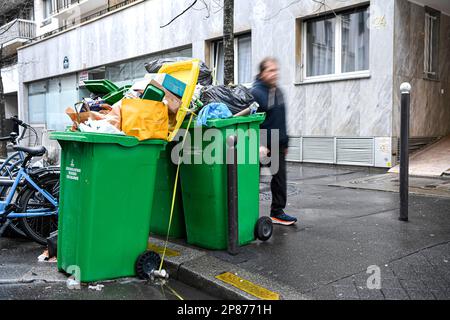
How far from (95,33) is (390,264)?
1925cm

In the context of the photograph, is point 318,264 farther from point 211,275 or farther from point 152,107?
point 152,107

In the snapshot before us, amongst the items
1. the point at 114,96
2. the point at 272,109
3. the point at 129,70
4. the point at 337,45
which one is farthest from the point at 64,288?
the point at 129,70

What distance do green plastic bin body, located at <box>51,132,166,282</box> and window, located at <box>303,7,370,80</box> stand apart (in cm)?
797

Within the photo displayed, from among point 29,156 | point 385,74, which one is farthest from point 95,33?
point 29,156

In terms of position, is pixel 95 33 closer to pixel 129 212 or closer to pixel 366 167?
pixel 366 167

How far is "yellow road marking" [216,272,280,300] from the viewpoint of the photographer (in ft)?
10.4

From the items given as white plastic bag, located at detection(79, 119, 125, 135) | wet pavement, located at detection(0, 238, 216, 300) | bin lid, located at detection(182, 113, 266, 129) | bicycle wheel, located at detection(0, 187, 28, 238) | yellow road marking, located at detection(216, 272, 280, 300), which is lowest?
wet pavement, located at detection(0, 238, 216, 300)

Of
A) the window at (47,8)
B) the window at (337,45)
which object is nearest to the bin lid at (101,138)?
the window at (337,45)

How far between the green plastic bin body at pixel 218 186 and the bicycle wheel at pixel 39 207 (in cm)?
157

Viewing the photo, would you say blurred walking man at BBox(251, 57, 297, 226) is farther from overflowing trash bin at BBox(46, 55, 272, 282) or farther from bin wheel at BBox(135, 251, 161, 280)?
bin wheel at BBox(135, 251, 161, 280)

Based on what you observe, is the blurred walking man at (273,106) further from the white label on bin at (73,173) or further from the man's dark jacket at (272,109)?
the white label on bin at (73,173)

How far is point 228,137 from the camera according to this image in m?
3.98

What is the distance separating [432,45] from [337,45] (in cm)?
239

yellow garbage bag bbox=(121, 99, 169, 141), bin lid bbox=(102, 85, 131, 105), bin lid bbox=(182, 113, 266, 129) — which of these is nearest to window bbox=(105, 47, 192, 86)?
bin lid bbox=(102, 85, 131, 105)
